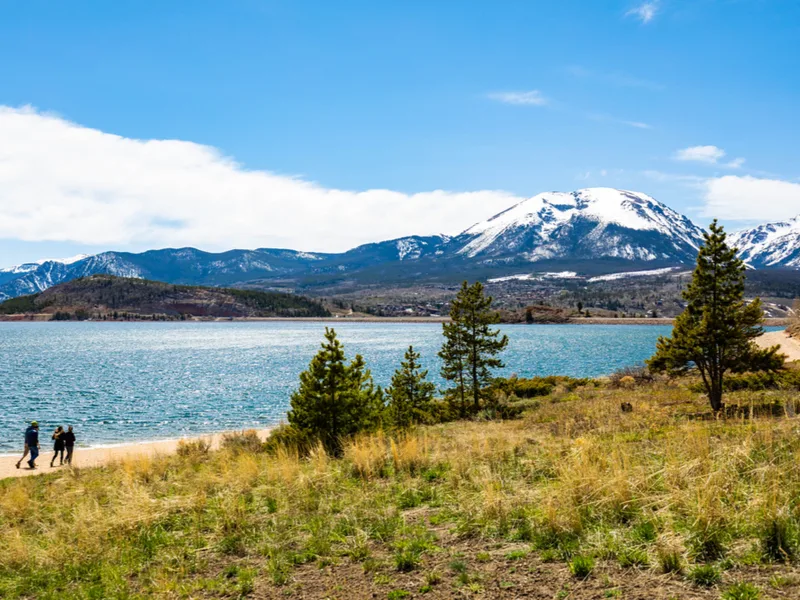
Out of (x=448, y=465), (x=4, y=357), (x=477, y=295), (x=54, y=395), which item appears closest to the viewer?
(x=448, y=465)

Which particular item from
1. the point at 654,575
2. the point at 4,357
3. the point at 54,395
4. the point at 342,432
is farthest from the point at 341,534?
the point at 4,357

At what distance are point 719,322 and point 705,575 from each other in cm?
1857

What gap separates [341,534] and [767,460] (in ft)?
22.0

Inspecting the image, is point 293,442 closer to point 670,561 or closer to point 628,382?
point 670,561

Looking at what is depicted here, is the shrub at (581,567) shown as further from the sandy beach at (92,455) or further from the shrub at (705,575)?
the sandy beach at (92,455)

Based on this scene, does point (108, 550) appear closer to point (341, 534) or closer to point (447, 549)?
point (341, 534)

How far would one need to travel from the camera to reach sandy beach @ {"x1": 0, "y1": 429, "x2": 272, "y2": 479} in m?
23.6

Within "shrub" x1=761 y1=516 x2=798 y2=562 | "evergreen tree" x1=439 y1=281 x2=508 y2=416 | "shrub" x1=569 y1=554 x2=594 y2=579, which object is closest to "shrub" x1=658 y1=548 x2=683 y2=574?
"shrub" x1=569 y1=554 x2=594 y2=579

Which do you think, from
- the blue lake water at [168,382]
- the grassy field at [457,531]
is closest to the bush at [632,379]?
the blue lake water at [168,382]

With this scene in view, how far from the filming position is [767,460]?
28.1 ft

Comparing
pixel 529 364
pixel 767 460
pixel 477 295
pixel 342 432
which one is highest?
pixel 477 295

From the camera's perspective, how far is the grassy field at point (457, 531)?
6234 millimetres

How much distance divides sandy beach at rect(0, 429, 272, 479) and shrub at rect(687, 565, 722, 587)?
19.8m

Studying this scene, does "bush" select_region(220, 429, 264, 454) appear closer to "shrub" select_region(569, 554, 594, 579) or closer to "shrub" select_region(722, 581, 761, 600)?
"shrub" select_region(569, 554, 594, 579)
